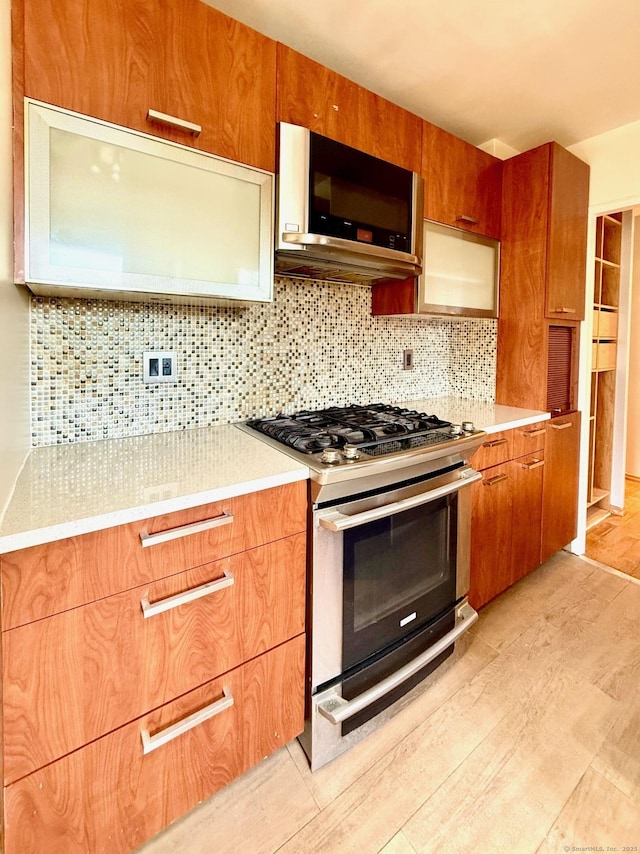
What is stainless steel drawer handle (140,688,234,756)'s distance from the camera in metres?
1.02

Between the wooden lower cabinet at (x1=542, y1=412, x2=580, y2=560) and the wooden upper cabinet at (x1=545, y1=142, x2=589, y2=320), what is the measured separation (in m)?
0.61

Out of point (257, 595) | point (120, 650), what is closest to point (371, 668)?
point (257, 595)

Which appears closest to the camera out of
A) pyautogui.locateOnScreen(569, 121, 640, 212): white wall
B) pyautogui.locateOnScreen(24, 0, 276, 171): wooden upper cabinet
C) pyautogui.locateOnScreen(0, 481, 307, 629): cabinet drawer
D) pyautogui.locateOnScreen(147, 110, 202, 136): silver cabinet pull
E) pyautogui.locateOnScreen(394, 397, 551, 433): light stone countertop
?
pyautogui.locateOnScreen(0, 481, 307, 629): cabinet drawer

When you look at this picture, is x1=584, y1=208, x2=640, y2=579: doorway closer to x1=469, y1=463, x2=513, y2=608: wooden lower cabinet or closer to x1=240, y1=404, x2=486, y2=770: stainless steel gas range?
x1=469, y1=463, x2=513, y2=608: wooden lower cabinet

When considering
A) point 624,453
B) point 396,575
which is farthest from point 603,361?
point 396,575

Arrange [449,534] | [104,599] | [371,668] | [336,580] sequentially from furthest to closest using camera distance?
[449,534], [371,668], [336,580], [104,599]

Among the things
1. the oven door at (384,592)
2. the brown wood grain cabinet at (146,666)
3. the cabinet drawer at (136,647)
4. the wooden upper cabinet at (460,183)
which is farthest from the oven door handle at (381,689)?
the wooden upper cabinet at (460,183)

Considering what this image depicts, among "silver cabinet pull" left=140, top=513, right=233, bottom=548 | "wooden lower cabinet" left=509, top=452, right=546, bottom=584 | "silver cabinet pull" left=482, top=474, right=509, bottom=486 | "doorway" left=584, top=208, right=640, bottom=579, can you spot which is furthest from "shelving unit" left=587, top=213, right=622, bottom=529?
"silver cabinet pull" left=140, top=513, right=233, bottom=548

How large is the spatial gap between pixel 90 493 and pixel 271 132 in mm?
1251

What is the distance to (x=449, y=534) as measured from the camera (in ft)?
5.41

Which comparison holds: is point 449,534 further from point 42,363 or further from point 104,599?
point 42,363

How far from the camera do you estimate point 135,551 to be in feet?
3.19

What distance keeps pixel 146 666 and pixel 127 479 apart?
44 centimetres

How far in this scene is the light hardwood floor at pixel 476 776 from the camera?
3.77 feet
